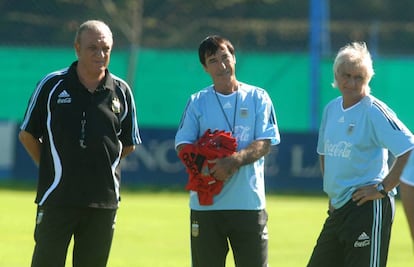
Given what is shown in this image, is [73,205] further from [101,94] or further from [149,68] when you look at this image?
[149,68]

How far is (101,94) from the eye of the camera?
7.29 m

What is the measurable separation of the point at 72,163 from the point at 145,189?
50.0ft

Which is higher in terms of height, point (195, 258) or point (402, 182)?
point (402, 182)

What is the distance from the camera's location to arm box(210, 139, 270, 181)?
24.2 feet

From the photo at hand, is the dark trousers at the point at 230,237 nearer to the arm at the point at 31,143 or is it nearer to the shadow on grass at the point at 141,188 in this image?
the arm at the point at 31,143

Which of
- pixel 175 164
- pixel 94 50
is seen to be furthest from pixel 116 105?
pixel 175 164

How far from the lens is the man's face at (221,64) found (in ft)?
24.6

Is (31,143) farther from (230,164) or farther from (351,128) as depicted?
(351,128)

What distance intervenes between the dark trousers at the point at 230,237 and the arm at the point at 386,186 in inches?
29.5

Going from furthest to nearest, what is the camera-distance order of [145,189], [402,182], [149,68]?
[149,68], [145,189], [402,182]

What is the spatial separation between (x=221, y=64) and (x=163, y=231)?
7.50m

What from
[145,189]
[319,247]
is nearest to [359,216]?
[319,247]

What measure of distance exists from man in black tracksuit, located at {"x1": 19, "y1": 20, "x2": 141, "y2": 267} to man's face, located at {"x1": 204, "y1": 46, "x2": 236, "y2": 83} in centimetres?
73

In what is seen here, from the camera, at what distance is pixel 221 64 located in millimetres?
7508
